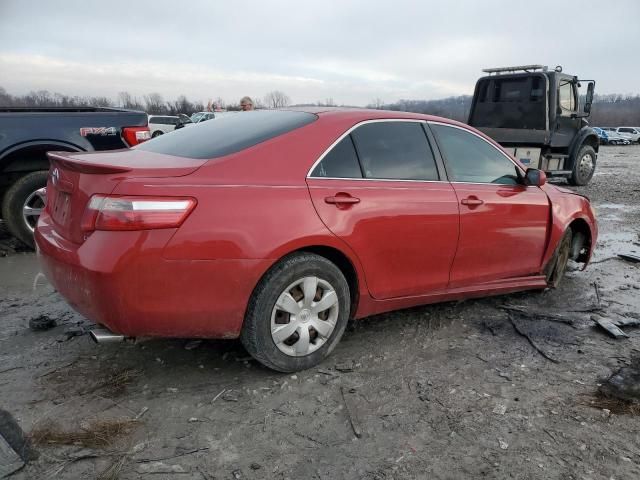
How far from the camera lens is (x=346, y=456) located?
239 cm

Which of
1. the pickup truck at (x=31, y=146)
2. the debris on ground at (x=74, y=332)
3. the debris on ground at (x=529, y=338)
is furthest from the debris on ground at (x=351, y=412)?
the pickup truck at (x=31, y=146)

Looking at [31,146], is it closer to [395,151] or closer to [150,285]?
[150,285]

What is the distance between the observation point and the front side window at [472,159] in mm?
3791

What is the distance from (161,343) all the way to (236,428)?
1.16m

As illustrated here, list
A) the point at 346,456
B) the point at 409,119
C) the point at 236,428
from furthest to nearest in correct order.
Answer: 1. the point at 409,119
2. the point at 236,428
3. the point at 346,456

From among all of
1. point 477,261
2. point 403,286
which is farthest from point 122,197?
point 477,261

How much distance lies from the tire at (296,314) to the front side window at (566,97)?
11.2m

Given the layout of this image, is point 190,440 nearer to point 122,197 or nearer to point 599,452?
point 122,197

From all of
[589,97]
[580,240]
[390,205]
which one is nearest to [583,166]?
[589,97]

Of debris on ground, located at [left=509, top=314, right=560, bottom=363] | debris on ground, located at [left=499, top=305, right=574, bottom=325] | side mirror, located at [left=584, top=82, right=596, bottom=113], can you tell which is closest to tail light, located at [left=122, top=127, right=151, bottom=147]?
debris on ground, located at [left=499, top=305, right=574, bottom=325]

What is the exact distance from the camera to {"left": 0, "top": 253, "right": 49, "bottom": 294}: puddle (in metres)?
4.66

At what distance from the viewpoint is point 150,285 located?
8.35 ft

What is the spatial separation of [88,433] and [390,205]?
2095 mm

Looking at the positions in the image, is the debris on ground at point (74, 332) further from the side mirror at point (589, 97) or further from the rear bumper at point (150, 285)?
the side mirror at point (589, 97)
